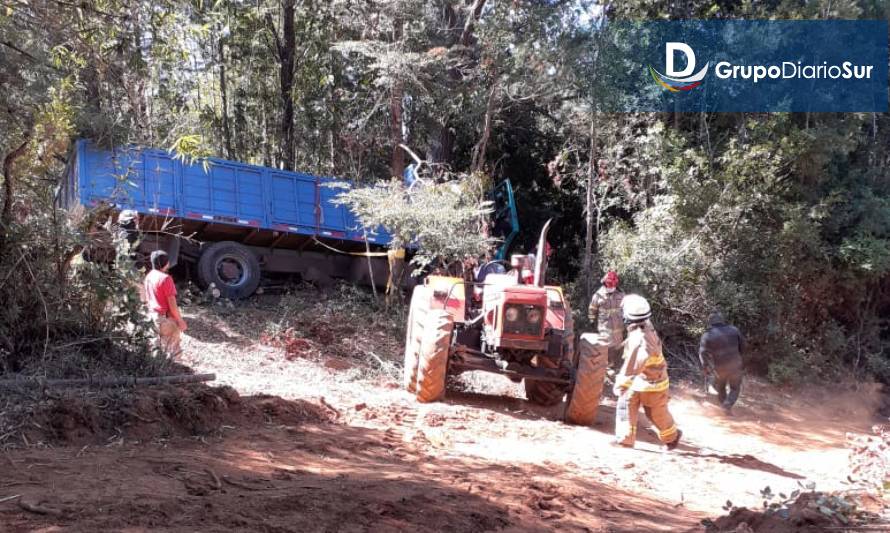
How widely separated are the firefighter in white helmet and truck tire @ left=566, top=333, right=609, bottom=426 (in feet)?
2.25

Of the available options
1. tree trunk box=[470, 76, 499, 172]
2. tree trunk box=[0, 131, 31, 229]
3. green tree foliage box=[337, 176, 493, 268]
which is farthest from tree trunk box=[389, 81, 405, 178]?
tree trunk box=[0, 131, 31, 229]

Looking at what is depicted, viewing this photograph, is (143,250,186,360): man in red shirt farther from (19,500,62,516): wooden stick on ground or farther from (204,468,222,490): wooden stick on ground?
(19,500,62,516): wooden stick on ground

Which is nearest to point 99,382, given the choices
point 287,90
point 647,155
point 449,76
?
point 647,155

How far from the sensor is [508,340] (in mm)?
8000

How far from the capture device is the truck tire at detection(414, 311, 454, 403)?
26.2ft

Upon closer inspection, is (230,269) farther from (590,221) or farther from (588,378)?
(588,378)

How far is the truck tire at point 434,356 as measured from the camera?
8.00m

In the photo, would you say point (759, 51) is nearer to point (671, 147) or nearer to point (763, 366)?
point (671, 147)

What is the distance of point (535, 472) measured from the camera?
571cm

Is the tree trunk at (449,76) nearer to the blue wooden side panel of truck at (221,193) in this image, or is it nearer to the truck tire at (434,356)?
the blue wooden side panel of truck at (221,193)

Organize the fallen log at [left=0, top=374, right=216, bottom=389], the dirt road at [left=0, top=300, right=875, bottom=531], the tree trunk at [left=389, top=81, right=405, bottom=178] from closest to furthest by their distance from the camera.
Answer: the dirt road at [left=0, top=300, right=875, bottom=531] → the fallen log at [left=0, top=374, right=216, bottom=389] → the tree trunk at [left=389, top=81, right=405, bottom=178]

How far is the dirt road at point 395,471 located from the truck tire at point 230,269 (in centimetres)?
345

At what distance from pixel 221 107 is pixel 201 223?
694cm

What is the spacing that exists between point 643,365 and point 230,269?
886 cm
